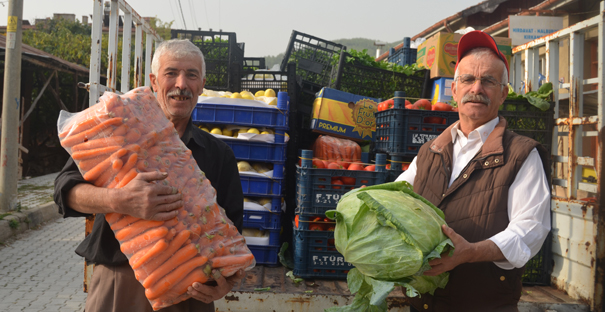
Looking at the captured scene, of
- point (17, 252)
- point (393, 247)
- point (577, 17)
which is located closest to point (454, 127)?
point (393, 247)

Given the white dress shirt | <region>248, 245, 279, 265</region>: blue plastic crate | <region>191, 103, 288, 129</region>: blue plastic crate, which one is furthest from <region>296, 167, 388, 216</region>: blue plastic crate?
the white dress shirt

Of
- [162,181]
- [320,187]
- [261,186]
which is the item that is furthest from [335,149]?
[162,181]

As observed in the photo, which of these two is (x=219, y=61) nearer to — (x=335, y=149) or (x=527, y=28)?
(x=335, y=149)

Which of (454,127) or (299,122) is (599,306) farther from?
(299,122)

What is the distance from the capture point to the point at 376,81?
509cm

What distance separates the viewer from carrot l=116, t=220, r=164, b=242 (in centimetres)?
161

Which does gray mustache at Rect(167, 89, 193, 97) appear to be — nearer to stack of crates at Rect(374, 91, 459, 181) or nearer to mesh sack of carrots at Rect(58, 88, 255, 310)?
mesh sack of carrots at Rect(58, 88, 255, 310)

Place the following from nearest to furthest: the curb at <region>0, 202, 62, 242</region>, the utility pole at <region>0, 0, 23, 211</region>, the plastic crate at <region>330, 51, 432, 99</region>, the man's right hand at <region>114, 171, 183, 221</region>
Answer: the man's right hand at <region>114, 171, 183, 221</region>, the plastic crate at <region>330, 51, 432, 99</region>, the curb at <region>0, 202, 62, 242</region>, the utility pole at <region>0, 0, 23, 211</region>

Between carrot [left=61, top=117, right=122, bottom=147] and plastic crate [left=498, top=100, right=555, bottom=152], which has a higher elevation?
plastic crate [left=498, top=100, right=555, bottom=152]

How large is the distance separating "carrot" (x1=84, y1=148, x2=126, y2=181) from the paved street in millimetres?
3549

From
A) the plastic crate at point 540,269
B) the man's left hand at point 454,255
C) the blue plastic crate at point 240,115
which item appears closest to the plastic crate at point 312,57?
the blue plastic crate at point 240,115

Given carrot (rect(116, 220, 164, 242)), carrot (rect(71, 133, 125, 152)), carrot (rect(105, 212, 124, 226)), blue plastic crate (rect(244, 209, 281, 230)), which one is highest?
carrot (rect(71, 133, 125, 152))

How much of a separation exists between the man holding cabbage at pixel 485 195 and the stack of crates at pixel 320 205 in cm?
153

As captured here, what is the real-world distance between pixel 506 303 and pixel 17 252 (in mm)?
6951
